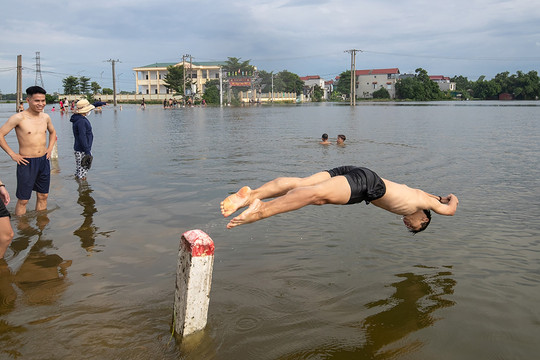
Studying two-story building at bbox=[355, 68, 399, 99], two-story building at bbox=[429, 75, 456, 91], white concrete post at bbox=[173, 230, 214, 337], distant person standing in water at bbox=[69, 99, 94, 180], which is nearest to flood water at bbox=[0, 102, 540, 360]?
white concrete post at bbox=[173, 230, 214, 337]

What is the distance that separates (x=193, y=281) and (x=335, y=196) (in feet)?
5.57

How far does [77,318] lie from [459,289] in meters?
3.95

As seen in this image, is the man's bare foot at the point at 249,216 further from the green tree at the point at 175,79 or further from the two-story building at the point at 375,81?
the two-story building at the point at 375,81

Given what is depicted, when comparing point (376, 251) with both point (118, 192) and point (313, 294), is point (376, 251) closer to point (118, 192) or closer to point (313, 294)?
point (313, 294)

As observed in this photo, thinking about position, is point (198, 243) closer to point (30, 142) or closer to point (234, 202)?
point (234, 202)

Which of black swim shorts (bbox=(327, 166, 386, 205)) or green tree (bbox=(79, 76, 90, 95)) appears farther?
green tree (bbox=(79, 76, 90, 95))

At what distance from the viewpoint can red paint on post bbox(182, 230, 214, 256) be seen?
10.5 feet

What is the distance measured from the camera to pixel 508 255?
224 inches

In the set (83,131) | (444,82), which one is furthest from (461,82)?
(83,131)

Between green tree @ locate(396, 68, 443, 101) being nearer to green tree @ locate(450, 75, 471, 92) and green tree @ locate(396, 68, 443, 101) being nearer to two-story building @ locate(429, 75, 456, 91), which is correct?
two-story building @ locate(429, 75, 456, 91)

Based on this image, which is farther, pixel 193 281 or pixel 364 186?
pixel 364 186

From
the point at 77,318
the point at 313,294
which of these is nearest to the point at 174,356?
the point at 77,318

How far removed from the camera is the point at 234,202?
393 cm

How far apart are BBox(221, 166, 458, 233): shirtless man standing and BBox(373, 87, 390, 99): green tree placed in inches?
5191
